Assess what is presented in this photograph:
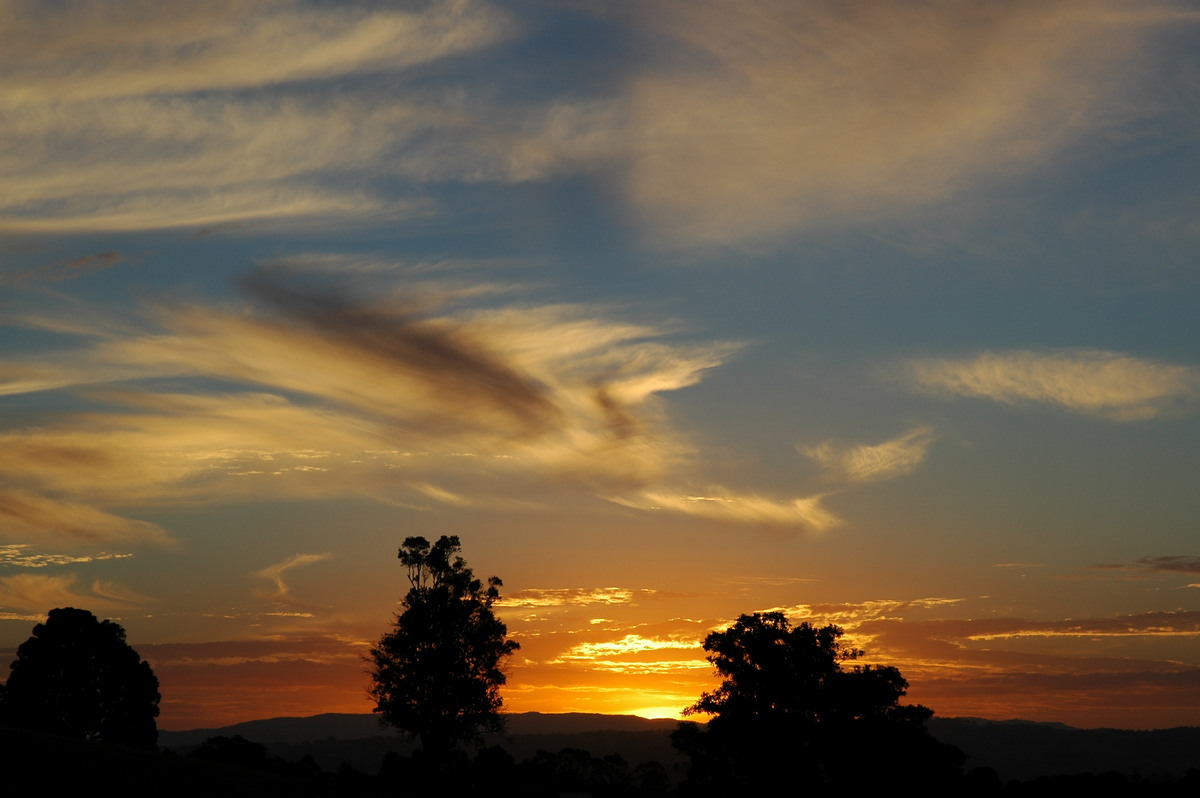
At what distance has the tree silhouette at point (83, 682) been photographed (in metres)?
83.2

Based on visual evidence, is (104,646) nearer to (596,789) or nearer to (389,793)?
(389,793)

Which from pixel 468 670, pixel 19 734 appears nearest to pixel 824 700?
pixel 468 670

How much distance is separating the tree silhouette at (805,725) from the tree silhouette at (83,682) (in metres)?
47.5

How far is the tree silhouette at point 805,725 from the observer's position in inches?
2719

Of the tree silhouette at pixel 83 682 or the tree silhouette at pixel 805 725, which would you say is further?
the tree silhouette at pixel 83 682

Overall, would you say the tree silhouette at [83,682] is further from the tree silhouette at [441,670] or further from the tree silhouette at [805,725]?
the tree silhouette at [805,725]

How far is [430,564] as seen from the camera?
267 feet

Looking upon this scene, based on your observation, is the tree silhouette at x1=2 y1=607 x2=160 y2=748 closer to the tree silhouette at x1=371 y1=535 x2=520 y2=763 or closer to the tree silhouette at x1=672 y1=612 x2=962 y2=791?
the tree silhouette at x1=371 y1=535 x2=520 y2=763

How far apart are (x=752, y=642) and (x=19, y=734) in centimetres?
4674

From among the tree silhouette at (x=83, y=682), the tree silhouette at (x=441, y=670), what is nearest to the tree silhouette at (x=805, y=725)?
the tree silhouette at (x=441, y=670)

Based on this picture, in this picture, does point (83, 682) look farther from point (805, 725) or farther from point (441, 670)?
point (805, 725)

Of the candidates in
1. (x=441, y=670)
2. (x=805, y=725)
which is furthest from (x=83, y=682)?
(x=805, y=725)

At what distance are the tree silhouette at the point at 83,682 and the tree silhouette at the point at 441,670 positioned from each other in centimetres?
2378

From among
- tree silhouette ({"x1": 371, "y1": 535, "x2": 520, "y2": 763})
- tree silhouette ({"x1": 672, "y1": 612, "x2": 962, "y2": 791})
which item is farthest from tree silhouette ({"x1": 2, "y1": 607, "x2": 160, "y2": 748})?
tree silhouette ({"x1": 672, "y1": 612, "x2": 962, "y2": 791})
